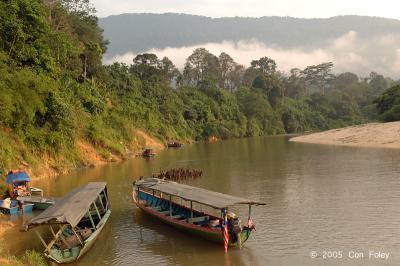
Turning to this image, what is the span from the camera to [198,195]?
2058 cm

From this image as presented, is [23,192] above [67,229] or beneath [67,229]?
above

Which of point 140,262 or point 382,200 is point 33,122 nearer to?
point 140,262

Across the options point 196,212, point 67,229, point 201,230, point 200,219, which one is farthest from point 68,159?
point 201,230

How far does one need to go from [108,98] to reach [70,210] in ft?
185

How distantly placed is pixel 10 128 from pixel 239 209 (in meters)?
23.5

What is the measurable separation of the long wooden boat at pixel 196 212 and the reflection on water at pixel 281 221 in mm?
599

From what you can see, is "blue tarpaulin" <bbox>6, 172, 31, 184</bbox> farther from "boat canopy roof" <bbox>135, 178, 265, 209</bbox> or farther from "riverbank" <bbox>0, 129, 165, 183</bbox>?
"boat canopy roof" <bbox>135, 178, 265, 209</bbox>

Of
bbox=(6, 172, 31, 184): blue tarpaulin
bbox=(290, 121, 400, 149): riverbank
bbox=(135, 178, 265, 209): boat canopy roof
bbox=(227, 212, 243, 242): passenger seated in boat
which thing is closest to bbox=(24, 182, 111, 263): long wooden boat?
bbox=(135, 178, 265, 209): boat canopy roof

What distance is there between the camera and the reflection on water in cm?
1777

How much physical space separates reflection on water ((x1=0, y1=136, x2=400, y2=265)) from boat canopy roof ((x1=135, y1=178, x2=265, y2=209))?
1930 millimetres

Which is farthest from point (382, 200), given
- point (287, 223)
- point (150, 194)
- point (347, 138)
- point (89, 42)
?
point (89, 42)

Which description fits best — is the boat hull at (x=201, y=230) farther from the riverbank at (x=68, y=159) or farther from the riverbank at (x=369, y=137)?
the riverbank at (x=369, y=137)

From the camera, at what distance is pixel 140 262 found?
17.5 m

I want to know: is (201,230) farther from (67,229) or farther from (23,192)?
(23,192)
